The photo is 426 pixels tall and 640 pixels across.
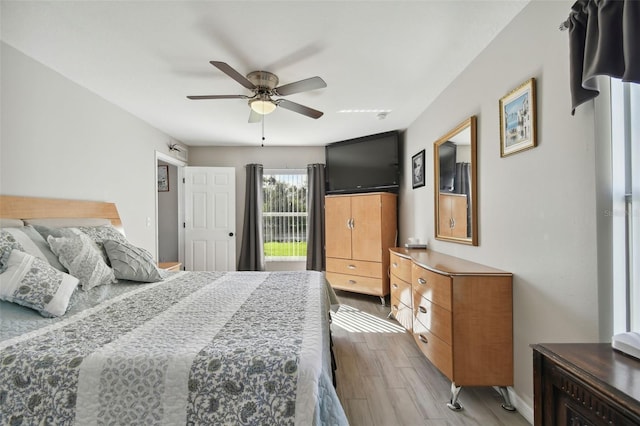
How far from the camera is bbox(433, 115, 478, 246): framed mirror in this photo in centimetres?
230

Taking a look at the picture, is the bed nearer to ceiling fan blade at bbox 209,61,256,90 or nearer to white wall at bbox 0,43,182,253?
white wall at bbox 0,43,182,253

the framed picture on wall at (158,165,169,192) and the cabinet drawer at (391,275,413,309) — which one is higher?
the framed picture on wall at (158,165,169,192)

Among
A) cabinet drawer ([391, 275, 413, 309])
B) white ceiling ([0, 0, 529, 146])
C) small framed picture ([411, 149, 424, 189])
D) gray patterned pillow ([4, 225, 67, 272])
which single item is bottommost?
cabinet drawer ([391, 275, 413, 309])

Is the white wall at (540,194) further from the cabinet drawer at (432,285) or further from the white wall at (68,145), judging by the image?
the white wall at (68,145)

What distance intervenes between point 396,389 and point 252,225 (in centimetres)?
355

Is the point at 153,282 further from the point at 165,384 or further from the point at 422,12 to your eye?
the point at 422,12

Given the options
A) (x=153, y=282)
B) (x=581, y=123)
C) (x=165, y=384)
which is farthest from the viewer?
(x=153, y=282)

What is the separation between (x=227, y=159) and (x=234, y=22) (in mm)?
3451

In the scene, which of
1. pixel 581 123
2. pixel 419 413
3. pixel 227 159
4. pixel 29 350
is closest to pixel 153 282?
pixel 29 350

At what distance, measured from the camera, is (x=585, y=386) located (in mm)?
870

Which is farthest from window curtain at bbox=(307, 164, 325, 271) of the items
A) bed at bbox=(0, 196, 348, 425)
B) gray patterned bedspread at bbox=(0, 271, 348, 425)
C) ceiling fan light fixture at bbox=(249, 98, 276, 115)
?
gray patterned bedspread at bbox=(0, 271, 348, 425)

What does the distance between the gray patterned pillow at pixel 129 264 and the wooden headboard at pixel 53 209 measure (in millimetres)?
500

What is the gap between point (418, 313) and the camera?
238cm

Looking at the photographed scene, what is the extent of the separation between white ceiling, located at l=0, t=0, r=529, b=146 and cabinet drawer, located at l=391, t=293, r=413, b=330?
2136 millimetres
